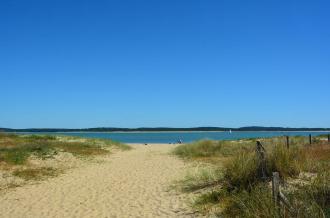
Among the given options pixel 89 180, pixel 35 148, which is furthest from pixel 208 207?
pixel 35 148

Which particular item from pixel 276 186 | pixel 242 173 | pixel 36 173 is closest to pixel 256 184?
pixel 242 173

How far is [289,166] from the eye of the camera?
11.4 metres

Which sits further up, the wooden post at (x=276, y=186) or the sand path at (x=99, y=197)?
the wooden post at (x=276, y=186)

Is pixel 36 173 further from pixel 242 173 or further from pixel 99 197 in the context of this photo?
pixel 242 173

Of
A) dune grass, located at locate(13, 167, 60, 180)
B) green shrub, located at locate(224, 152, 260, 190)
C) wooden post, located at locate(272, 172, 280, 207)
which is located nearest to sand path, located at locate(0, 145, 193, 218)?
dune grass, located at locate(13, 167, 60, 180)

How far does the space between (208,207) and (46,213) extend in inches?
155

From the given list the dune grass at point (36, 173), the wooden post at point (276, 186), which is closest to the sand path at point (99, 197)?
the dune grass at point (36, 173)

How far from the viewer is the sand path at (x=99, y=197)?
11.0 metres

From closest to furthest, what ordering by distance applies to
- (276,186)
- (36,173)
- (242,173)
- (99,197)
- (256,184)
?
(276,186)
(256,184)
(242,173)
(99,197)
(36,173)

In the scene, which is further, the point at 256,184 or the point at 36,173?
the point at 36,173

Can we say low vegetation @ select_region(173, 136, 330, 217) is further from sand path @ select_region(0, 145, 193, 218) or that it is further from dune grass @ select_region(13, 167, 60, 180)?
dune grass @ select_region(13, 167, 60, 180)

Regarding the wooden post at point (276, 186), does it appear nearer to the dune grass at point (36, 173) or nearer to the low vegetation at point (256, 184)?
the low vegetation at point (256, 184)

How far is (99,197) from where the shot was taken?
1314 cm

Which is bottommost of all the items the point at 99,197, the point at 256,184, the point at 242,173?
the point at 99,197
